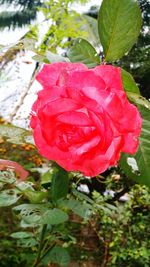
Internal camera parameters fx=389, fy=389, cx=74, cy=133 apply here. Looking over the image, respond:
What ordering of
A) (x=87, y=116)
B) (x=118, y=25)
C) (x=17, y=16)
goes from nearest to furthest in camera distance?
(x=87, y=116) < (x=118, y=25) < (x=17, y=16)

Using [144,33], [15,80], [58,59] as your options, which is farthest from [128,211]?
[144,33]

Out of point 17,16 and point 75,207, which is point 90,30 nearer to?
point 75,207

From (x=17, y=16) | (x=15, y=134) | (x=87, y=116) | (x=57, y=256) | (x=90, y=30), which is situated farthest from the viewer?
(x=17, y=16)

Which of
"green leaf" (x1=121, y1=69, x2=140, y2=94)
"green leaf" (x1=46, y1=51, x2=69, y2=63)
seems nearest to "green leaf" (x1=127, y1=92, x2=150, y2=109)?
"green leaf" (x1=121, y1=69, x2=140, y2=94)

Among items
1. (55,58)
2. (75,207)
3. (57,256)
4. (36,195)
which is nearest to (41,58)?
(55,58)

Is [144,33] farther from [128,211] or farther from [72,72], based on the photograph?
[72,72]

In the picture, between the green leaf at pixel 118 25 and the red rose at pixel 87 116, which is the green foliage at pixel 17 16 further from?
the red rose at pixel 87 116

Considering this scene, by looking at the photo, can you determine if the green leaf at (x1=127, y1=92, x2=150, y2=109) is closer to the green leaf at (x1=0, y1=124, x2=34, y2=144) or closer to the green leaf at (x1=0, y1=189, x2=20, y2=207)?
the green leaf at (x1=0, y1=124, x2=34, y2=144)
